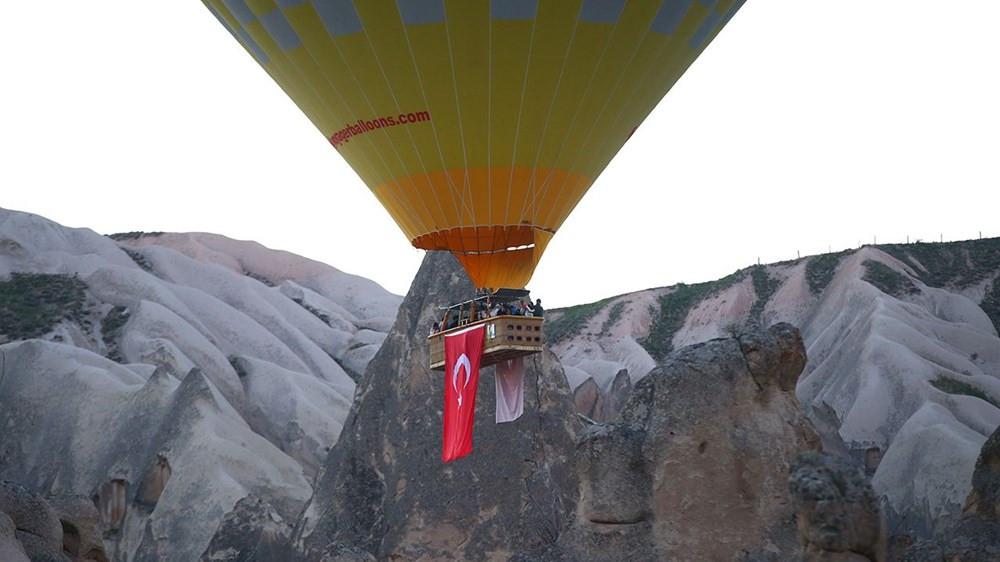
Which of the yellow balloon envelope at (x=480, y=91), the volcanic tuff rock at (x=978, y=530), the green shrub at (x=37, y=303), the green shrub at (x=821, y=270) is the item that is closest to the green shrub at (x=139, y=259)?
the green shrub at (x=37, y=303)

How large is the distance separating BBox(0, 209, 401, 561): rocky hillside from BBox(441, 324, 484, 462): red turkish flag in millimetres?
Result: 6056

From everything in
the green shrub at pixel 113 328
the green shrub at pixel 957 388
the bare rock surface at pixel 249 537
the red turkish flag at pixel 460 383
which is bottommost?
the bare rock surface at pixel 249 537

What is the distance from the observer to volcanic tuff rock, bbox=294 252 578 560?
22.6 metres

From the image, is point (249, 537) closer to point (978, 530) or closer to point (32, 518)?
point (32, 518)

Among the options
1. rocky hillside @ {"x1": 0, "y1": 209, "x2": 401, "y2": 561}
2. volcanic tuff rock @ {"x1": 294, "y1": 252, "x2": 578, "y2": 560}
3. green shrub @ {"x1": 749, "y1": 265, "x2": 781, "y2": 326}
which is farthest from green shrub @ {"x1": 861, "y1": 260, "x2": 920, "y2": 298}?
volcanic tuff rock @ {"x1": 294, "y1": 252, "x2": 578, "y2": 560}

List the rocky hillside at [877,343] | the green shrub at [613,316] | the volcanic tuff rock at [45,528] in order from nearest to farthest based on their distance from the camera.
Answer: the volcanic tuff rock at [45,528] < the rocky hillside at [877,343] < the green shrub at [613,316]

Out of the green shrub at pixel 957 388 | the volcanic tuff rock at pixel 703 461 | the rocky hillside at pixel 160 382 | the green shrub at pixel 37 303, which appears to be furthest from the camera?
the green shrub at pixel 957 388

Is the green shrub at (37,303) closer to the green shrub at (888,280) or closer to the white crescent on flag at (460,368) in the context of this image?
the white crescent on flag at (460,368)

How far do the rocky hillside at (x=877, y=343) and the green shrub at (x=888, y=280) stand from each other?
56mm

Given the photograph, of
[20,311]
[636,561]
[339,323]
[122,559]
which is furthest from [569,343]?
[636,561]

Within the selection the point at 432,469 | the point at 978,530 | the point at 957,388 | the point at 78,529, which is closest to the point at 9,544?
the point at 78,529

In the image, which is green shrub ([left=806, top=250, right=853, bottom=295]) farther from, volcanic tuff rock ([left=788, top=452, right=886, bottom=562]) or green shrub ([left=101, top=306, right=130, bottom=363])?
volcanic tuff rock ([left=788, top=452, right=886, bottom=562])

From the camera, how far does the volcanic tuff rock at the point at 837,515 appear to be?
8.82 meters

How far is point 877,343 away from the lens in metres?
45.8
